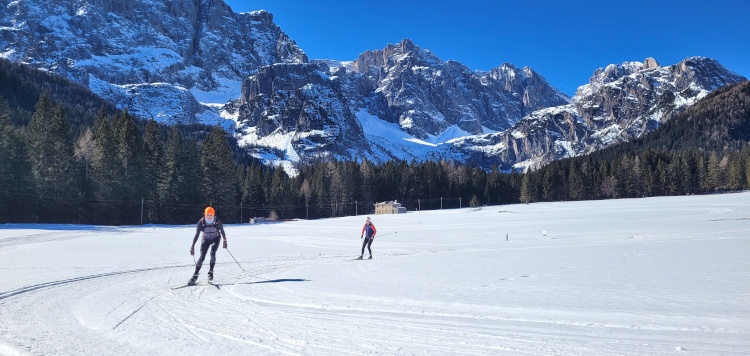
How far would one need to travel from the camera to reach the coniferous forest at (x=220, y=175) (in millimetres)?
54938

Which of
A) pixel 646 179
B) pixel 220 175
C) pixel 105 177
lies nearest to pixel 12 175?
pixel 105 177

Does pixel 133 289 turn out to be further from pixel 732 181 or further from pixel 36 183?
pixel 732 181

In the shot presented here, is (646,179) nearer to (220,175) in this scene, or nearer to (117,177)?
(220,175)

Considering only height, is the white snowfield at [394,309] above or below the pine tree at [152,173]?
below

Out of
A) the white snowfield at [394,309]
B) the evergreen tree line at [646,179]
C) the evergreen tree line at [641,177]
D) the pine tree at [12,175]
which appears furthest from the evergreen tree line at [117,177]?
the evergreen tree line at [646,179]

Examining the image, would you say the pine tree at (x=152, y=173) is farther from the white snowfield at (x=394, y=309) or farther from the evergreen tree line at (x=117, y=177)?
the white snowfield at (x=394, y=309)

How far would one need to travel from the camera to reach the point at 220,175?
242 feet

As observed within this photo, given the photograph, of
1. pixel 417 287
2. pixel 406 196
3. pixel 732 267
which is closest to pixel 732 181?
pixel 406 196

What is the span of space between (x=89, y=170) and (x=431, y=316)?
211 feet

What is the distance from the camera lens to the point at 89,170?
60062 mm

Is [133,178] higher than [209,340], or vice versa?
[133,178]

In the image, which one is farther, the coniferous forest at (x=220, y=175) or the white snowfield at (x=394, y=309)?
the coniferous forest at (x=220, y=175)

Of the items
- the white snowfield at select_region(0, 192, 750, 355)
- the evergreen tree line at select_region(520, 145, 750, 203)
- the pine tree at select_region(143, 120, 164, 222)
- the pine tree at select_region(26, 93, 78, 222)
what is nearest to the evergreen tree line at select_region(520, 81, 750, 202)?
the evergreen tree line at select_region(520, 145, 750, 203)

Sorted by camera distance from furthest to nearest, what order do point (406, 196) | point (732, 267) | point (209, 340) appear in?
point (406, 196) < point (732, 267) < point (209, 340)
